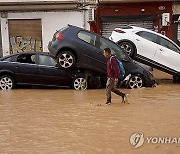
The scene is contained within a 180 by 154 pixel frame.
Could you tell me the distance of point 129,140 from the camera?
5.40 metres

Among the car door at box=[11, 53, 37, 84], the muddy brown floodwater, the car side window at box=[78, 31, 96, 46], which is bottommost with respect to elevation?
the muddy brown floodwater

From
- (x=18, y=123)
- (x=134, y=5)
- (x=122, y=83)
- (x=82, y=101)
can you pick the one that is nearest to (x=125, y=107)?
(x=82, y=101)

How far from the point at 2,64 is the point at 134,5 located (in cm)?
1107

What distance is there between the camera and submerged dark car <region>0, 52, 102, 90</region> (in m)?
10.9

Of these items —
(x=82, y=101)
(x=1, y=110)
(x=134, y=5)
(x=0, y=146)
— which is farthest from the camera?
(x=134, y=5)

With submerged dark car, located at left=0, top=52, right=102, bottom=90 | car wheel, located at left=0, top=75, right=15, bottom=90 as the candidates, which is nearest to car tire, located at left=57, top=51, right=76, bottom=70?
submerged dark car, located at left=0, top=52, right=102, bottom=90

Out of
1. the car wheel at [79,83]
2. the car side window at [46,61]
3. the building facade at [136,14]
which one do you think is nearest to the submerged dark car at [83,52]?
the car side window at [46,61]

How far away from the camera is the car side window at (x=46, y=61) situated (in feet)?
36.6

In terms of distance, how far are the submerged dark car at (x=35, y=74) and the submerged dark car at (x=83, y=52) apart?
0.27 m

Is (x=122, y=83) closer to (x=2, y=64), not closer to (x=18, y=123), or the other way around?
(x=2, y=64)

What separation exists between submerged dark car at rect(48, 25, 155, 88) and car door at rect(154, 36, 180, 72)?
1226 millimetres

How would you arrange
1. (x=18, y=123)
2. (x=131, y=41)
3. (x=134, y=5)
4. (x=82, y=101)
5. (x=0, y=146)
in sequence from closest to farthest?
(x=0, y=146) < (x=18, y=123) < (x=82, y=101) < (x=131, y=41) < (x=134, y=5)

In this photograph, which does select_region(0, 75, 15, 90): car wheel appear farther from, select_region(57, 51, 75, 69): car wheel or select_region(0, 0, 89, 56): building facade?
select_region(0, 0, 89, 56): building facade

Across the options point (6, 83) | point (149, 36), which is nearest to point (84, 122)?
point (6, 83)
